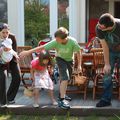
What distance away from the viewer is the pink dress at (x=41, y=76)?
8.03m

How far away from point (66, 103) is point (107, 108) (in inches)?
28.5

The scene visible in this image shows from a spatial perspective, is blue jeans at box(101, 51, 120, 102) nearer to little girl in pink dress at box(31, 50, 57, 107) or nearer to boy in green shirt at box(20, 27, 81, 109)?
boy in green shirt at box(20, 27, 81, 109)

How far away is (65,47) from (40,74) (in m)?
0.67

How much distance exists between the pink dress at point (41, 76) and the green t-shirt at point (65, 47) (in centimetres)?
37

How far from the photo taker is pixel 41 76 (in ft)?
26.7

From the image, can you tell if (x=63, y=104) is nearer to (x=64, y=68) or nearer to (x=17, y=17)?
(x=64, y=68)

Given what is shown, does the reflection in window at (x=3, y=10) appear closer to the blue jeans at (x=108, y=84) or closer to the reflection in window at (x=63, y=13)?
the reflection in window at (x=63, y=13)

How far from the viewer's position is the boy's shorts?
26.2 ft

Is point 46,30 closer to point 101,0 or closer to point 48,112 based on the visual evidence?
point 101,0

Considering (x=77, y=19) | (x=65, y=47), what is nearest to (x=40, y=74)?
(x=65, y=47)

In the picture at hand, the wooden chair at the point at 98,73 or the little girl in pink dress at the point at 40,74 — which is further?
the wooden chair at the point at 98,73

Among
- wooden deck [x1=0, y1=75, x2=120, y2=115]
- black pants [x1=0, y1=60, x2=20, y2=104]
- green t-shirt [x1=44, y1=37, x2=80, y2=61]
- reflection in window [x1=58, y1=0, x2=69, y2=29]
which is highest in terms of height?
reflection in window [x1=58, y1=0, x2=69, y2=29]

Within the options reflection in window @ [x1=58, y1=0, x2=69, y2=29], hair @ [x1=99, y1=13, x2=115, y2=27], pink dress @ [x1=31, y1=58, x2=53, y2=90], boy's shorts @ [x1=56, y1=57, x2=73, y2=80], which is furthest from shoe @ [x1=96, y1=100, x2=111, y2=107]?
reflection in window @ [x1=58, y1=0, x2=69, y2=29]

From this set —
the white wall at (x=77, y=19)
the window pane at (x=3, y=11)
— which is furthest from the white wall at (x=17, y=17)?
the white wall at (x=77, y=19)
